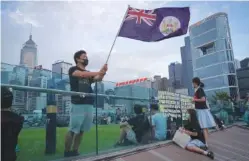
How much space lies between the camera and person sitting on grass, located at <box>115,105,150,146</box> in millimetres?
5164

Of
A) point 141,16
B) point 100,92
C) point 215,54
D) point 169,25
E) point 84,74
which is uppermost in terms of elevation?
point 215,54

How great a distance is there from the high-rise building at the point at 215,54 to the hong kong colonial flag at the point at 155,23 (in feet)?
287

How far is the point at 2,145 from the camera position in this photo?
235cm

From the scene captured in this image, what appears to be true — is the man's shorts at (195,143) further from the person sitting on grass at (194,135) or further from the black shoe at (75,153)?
the black shoe at (75,153)

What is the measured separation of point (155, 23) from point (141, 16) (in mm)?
411

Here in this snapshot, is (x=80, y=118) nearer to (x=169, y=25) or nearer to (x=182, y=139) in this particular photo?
(x=182, y=139)

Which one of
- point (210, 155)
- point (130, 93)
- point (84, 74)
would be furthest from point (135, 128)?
point (84, 74)

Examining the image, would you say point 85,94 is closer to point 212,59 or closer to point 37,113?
point 37,113

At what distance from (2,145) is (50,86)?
1509 millimetres

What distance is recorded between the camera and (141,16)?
5.16 meters

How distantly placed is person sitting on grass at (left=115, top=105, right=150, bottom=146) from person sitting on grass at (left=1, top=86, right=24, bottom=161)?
2.81 meters

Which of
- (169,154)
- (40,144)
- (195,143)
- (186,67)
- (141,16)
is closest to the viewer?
(40,144)

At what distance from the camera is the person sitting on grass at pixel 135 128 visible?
5.16 m

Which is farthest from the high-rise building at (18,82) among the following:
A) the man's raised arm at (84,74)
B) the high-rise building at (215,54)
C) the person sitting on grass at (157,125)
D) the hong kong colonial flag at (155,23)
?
the high-rise building at (215,54)
